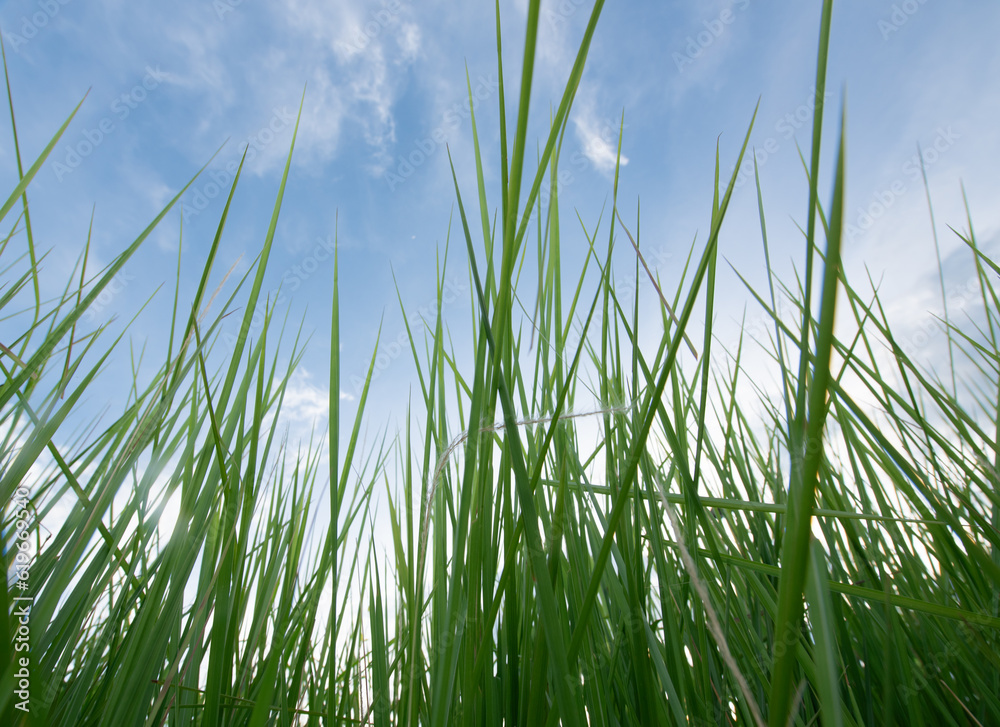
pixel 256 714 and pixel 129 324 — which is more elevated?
pixel 129 324

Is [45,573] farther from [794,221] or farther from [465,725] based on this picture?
[794,221]

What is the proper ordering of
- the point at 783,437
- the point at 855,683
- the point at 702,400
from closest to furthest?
the point at 702,400 < the point at 855,683 < the point at 783,437

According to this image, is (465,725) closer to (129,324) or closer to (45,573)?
(45,573)

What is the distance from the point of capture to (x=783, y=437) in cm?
127

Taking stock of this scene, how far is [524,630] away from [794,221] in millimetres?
1229

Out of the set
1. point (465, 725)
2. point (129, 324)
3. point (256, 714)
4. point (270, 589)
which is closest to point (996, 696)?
point (465, 725)

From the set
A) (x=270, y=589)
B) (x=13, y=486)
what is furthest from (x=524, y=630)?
(x=13, y=486)

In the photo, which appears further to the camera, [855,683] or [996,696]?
[855,683]

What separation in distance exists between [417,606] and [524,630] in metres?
0.21

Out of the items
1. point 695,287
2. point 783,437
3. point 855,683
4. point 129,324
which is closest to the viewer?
point 695,287

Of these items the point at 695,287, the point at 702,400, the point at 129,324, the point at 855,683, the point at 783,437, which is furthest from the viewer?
the point at 783,437

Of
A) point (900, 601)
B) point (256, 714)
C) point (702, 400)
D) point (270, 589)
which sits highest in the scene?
point (702, 400)

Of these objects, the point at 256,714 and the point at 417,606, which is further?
the point at 417,606

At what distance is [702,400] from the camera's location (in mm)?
686
